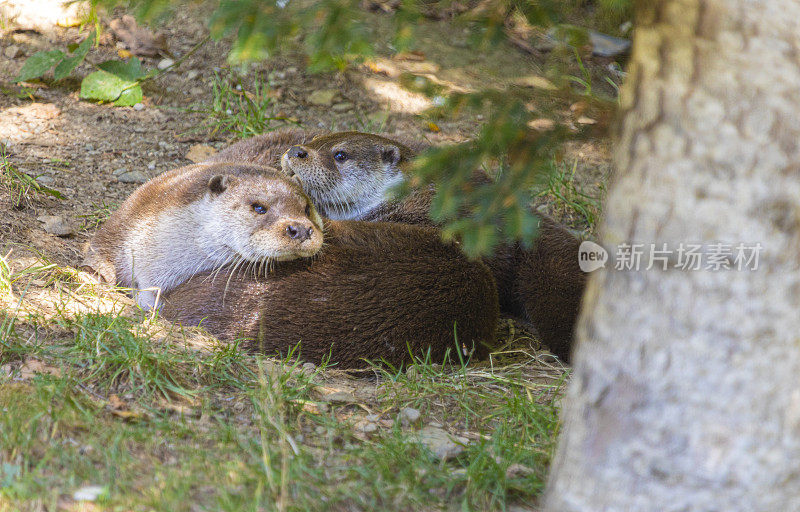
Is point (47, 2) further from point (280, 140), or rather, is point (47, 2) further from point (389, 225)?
point (389, 225)

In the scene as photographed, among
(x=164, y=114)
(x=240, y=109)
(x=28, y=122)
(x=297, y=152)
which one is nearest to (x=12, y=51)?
(x=28, y=122)

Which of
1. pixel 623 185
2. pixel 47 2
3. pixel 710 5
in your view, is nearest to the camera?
pixel 710 5

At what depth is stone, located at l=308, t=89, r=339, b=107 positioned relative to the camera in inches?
233

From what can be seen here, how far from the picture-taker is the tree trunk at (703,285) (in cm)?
161

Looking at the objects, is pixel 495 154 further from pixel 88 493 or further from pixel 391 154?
pixel 391 154

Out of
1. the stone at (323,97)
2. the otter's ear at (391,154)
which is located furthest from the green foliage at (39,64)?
the otter's ear at (391,154)

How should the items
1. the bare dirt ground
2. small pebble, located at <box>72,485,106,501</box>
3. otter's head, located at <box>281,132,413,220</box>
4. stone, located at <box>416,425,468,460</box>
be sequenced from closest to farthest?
1. small pebble, located at <box>72,485,106,501</box>
2. stone, located at <box>416,425,468,460</box>
3. the bare dirt ground
4. otter's head, located at <box>281,132,413,220</box>

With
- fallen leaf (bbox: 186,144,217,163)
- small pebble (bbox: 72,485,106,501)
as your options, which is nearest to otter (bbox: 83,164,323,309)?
fallen leaf (bbox: 186,144,217,163)

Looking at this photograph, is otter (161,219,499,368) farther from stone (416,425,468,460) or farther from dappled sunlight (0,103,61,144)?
dappled sunlight (0,103,61,144)

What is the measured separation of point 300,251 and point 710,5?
6.78 feet

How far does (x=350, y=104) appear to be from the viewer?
590 cm

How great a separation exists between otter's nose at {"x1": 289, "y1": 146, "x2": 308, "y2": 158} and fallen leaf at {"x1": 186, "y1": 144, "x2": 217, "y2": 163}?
3.61 feet

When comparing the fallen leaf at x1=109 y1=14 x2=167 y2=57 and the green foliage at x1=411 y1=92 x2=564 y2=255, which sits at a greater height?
the fallen leaf at x1=109 y1=14 x2=167 y2=57

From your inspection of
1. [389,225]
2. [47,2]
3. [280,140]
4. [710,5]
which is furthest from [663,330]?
[47,2]
